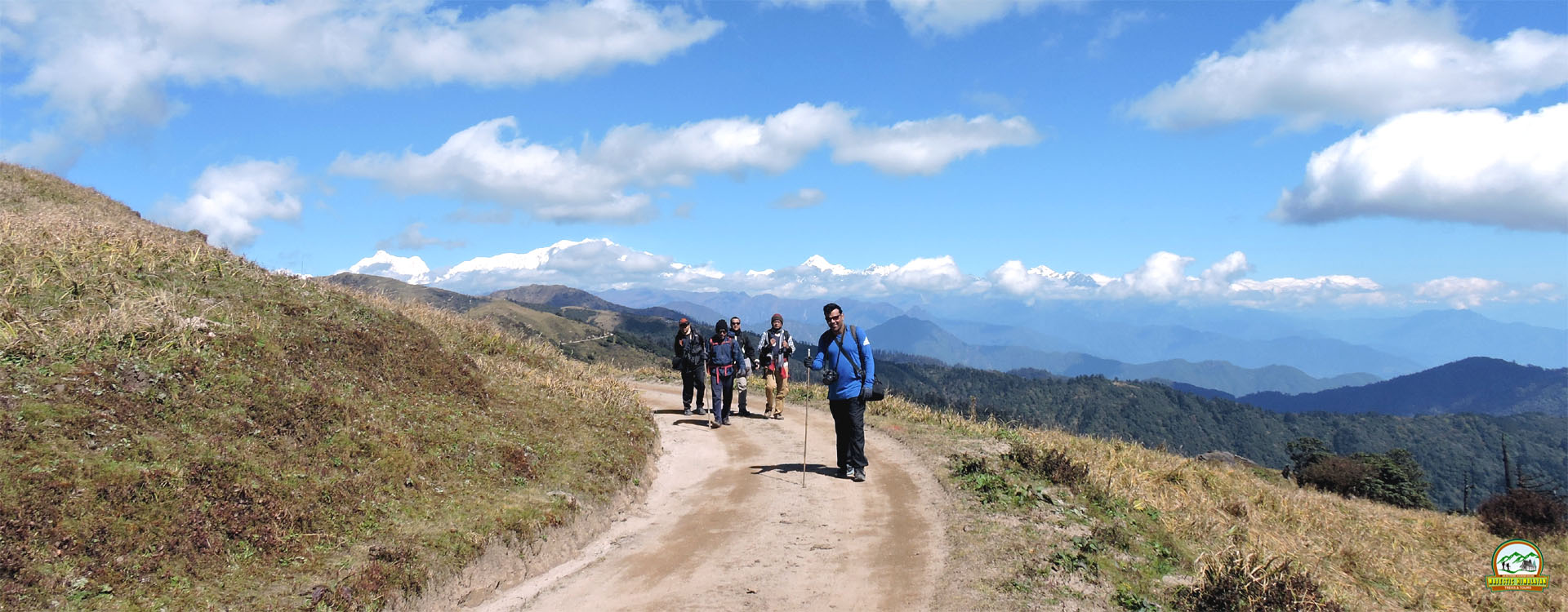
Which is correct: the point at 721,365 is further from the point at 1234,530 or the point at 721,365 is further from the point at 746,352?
the point at 1234,530

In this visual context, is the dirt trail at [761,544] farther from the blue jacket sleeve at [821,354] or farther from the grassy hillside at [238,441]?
the blue jacket sleeve at [821,354]

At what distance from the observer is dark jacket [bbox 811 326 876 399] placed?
12648 mm

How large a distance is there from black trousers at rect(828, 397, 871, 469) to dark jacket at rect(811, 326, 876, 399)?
0.17 metres

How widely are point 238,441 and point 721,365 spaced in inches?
402

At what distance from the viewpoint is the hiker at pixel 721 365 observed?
59.7ft

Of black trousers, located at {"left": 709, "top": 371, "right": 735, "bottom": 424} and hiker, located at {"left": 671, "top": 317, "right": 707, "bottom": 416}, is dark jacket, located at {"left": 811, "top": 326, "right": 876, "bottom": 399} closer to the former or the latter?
black trousers, located at {"left": 709, "top": 371, "right": 735, "bottom": 424}

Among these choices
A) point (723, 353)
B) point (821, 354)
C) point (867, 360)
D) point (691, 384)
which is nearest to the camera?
point (867, 360)

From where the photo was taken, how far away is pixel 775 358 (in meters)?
18.6

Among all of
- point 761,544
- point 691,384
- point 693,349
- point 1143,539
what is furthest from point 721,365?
point 1143,539

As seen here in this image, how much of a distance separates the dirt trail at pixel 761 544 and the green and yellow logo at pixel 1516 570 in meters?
13.9

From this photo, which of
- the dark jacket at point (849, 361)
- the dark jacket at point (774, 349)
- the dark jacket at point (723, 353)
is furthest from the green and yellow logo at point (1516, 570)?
the dark jacket at point (723, 353)

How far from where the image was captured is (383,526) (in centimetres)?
912

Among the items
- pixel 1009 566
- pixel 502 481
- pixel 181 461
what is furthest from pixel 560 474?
pixel 1009 566

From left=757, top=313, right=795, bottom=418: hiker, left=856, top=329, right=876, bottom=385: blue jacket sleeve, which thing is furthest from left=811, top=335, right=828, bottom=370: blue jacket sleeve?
left=757, top=313, right=795, bottom=418: hiker
